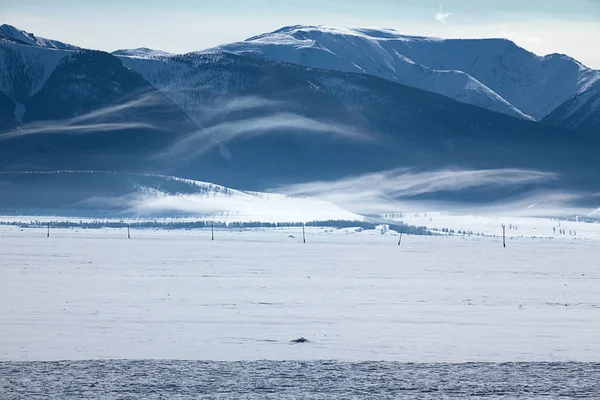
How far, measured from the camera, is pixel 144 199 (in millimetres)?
158750

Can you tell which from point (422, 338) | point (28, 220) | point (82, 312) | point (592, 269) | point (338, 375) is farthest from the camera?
point (28, 220)

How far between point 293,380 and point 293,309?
10.9m

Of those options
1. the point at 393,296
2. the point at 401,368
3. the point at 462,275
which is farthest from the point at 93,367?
the point at 462,275

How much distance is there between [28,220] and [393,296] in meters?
101

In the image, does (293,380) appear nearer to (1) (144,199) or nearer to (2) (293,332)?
(2) (293,332)

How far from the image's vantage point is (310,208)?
535ft

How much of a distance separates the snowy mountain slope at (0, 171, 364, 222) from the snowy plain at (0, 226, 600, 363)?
300ft

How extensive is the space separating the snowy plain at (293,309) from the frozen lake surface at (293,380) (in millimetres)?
991

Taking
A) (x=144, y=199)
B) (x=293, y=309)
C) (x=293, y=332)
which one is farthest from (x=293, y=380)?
(x=144, y=199)

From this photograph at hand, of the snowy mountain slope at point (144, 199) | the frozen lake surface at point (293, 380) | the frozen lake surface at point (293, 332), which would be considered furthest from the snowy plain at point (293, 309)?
the snowy mountain slope at point (144, 199)

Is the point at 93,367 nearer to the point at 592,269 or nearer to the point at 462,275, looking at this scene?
the point at 462,275

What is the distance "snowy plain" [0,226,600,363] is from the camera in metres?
24.7

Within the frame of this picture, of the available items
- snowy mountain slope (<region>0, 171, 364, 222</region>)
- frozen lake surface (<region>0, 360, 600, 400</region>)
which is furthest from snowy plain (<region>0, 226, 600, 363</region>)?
snowy mountain slope (<region>0, 171, 364, 222</region>)

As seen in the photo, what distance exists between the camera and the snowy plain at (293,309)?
2470 centimetres
